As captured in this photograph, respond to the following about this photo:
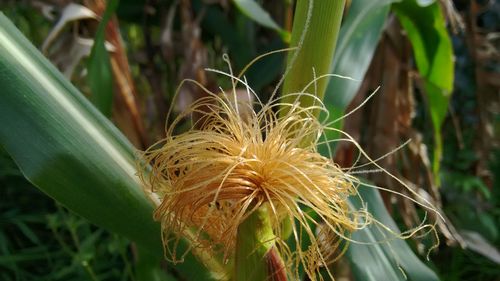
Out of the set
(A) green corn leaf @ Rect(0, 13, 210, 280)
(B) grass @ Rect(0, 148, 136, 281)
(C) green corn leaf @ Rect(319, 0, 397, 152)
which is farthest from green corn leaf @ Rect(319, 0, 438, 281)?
(B) grass @ Rect(0, 148, 136, 281)

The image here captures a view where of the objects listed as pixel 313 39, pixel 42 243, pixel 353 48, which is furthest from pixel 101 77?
pixel 42 243

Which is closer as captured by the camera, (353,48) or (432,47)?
(353,48)

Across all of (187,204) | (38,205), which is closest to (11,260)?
(38,205)

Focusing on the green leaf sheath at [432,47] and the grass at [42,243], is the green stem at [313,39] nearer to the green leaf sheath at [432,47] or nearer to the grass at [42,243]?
the green leaf sheath at [432,47]

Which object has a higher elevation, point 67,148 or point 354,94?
point 67,148

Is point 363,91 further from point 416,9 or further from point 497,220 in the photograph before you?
point 497,220

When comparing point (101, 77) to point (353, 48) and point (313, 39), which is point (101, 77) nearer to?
point (353, 48)
